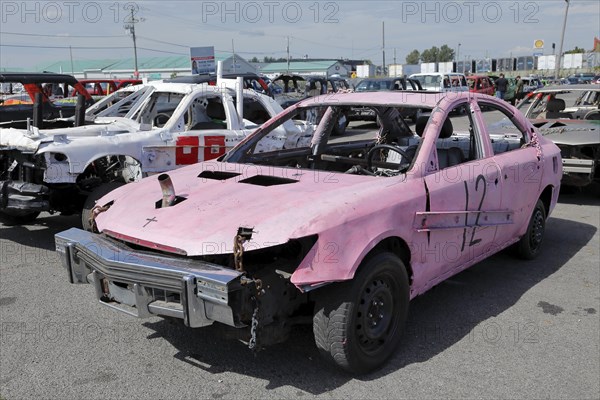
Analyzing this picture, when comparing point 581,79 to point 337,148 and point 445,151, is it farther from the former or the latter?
point 445,151

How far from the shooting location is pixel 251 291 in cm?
313

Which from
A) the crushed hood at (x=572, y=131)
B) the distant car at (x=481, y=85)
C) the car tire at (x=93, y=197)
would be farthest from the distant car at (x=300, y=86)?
the car tire at (x=93, y=197)

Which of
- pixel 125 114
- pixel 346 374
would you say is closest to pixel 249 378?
pixel 346 374

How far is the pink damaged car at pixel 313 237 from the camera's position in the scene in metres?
3.22

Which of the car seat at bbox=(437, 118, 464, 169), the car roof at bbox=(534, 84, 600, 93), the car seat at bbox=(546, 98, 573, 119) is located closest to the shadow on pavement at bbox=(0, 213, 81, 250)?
the car seat at bbox=(437, 118, 464, 169)

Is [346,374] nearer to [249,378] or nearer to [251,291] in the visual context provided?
[249,378]

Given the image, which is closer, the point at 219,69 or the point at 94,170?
the point at 94,170

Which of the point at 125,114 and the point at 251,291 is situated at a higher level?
the point at 125,114

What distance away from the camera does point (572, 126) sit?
29.8ft

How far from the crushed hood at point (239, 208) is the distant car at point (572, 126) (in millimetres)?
5438

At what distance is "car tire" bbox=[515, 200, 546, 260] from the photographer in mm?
5766

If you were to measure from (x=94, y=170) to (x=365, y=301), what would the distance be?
4.62 metres

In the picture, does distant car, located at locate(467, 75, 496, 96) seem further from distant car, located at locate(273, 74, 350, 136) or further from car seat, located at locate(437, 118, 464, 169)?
car seat, located at locate(437, 118, 464, 169)

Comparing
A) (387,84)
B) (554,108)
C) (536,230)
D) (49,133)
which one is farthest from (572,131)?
(387,84)
